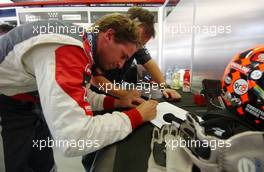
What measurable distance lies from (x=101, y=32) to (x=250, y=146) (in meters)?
0.64

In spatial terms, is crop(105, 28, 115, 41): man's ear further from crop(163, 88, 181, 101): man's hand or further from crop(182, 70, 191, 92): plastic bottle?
crop(182, 70, 191, 92): plastic bottle

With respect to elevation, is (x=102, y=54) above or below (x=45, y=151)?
above

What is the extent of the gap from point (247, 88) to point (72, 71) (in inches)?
20.0

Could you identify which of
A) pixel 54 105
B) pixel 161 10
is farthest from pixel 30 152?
pixel 161 10

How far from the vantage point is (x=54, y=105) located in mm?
535

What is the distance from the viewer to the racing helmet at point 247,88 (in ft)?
1.78

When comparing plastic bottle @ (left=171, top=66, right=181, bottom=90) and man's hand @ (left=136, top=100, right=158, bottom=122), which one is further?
plastic bottle @ (left=171, top=66, right=181, bottom=90)

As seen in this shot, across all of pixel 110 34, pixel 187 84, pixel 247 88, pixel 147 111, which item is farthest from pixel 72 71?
pixel 187 84

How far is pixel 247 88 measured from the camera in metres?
0.57

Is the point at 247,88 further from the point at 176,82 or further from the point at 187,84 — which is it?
the point at 176,82

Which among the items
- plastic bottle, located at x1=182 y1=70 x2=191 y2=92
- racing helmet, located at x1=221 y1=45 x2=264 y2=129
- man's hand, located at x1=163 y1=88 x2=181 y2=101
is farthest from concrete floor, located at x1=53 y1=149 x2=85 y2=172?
racing helmet, located at x1=221 y1=45 x2=264 y2=129

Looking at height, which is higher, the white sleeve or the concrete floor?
the white sleeve

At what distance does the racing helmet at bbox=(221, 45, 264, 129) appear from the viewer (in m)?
0.54

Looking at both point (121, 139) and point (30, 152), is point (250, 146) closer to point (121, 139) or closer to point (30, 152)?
point (121, 139)
